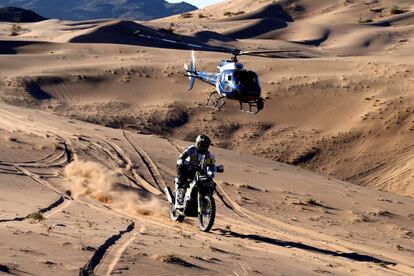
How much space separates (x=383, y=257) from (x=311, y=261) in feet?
7.37

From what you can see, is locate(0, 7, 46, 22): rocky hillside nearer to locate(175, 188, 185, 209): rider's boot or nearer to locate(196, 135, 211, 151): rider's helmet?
locate(175, 188, 185, 209): rider's boot

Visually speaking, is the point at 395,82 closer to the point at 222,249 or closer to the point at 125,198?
the point at 125,198

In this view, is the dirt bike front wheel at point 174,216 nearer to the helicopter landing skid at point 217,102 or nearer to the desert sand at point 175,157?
the desert sand at point 175,157

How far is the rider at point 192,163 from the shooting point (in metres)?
12.2

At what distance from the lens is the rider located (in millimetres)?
12221

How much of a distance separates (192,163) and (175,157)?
8.27m

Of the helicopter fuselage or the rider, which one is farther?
the helicopter fuselage

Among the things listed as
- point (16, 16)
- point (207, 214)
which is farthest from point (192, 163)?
point (16, 16)

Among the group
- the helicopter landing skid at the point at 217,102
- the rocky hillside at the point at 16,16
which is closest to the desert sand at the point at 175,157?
the helicopter landing skid at the point at 217,102

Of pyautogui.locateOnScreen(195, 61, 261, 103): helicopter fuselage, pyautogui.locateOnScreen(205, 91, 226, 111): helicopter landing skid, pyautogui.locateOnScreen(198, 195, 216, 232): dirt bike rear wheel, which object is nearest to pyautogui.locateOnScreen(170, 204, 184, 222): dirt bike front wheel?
pyautogui.locateOnScreen(198, 195, 216, 232): dirt bike rear wheel

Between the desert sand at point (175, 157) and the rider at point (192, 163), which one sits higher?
the rider at point (192, 163)

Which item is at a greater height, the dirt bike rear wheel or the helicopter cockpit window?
the helicopter cockpit window

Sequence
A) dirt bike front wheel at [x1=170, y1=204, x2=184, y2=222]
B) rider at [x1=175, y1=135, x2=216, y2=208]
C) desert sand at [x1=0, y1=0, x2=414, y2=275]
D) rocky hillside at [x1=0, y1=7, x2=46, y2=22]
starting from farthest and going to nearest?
rocky hillside at [x1=0, y1=7, x2=46, y2=22] → dirt bike front wheel at [x1=170, y1=204, x2=184, y2=222] → rider at [x1=175, y1=135, x2=216, y2=208] → desert sand at [x1=0, y1=0, x2=414, y2=275]

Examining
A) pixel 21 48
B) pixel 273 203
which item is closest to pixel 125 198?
pixel 273 203
